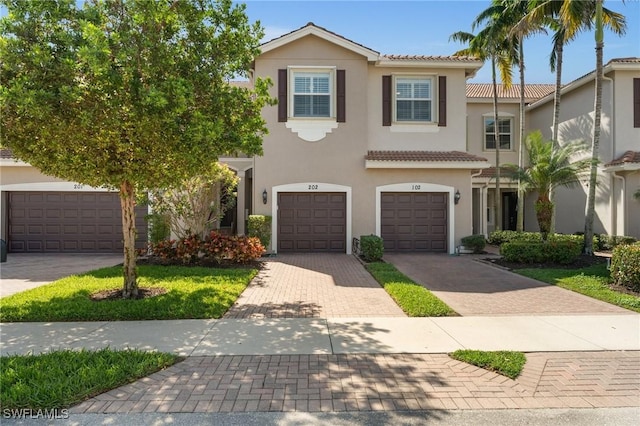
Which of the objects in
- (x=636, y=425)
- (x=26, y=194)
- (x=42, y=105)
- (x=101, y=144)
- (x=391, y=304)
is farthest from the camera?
(x=26, y=194)

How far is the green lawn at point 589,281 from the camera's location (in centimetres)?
775

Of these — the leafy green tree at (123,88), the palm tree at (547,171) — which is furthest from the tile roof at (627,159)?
the leafy green tree at (123,88)

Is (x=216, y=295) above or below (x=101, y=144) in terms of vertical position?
below

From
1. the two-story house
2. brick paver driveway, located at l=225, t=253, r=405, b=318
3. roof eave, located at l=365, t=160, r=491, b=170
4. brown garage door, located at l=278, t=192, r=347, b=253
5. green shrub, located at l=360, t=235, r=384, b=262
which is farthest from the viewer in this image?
brown garage door, located at l=278, t=192, r=347, b=253

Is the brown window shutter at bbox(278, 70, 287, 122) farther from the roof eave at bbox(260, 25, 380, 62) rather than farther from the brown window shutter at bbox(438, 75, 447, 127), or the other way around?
the brown window shutter at bbox(438, 75, 447, 127)

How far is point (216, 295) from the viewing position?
26.0 ft

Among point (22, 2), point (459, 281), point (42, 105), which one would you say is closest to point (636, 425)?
point (459, 281)

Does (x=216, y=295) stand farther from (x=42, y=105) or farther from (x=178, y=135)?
(x=42, y=105)

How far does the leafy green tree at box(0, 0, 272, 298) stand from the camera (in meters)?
6.06

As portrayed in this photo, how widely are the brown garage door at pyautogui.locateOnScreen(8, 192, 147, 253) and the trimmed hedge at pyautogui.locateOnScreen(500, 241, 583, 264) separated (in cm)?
1302

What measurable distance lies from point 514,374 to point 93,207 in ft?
49.9

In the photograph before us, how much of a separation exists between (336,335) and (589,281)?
23.8 feet

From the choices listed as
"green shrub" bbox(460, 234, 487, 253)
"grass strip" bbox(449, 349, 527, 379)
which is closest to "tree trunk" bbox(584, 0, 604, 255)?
"green shrub" bbox(460, 234, 487, 253)

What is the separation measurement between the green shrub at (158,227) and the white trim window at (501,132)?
1591 cm
